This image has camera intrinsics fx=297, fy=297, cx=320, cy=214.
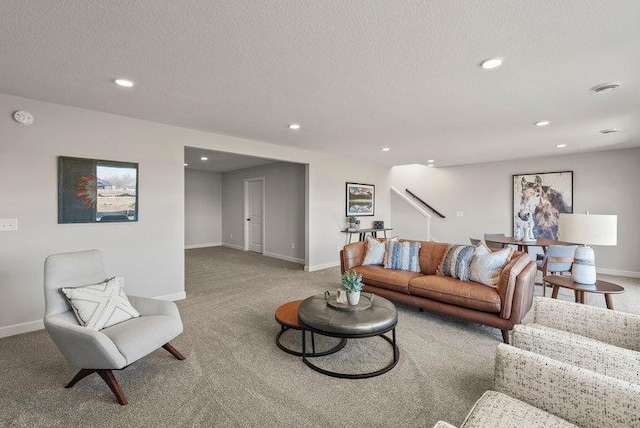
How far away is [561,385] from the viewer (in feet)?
4.14

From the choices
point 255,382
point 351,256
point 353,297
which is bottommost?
point 255,382

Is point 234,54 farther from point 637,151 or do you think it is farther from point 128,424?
point 637,151

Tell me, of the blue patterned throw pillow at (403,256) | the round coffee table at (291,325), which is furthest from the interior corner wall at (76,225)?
the blue patterned throw pillow at (403,256)

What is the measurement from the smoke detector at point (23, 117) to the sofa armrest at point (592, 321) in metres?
4.92

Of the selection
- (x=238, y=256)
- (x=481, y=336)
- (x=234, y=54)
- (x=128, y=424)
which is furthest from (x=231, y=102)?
(x=238, y=256)

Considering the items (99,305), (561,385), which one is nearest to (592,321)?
(561,385)

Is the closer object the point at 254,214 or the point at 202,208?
the point at 254,214

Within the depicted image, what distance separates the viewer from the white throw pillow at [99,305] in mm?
2230

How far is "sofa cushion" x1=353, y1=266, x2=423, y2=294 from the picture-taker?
3537mm

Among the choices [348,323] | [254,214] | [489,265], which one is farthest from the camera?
[254,214]

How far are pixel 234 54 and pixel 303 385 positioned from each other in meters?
2.47

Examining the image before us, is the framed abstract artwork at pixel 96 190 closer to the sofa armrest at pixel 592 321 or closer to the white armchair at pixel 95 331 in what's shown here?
the white armchair at pixel 95 331

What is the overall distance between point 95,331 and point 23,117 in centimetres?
258

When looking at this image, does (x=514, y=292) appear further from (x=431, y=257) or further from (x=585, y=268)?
(x=431, y=257)
